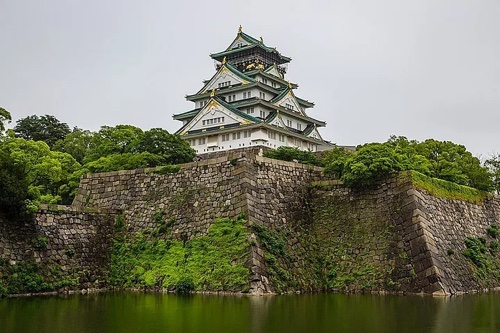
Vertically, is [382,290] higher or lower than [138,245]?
lower

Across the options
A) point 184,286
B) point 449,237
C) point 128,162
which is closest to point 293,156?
point 128,162

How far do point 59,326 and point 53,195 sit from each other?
2570 cm

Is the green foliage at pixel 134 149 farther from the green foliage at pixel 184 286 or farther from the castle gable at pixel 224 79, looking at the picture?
the castle gable at pixel 224 79

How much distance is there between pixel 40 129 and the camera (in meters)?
58.0

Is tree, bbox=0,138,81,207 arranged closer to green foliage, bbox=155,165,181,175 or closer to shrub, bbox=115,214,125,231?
shrub, bbox=115,214,125,231

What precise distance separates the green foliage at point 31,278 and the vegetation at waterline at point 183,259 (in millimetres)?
2186

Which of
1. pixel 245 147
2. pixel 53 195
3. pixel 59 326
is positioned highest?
pixel 245 147

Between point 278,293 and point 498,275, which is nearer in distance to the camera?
point 278,293

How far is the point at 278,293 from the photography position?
1881cm

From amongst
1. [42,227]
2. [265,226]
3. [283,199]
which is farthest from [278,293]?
[42,227]

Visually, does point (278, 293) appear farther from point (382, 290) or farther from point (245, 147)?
point (245, 147)

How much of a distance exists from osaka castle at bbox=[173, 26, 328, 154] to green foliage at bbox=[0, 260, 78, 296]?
97.5ft

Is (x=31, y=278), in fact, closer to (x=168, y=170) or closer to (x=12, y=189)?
(x=12, y=189)

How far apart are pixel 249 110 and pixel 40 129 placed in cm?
2119
